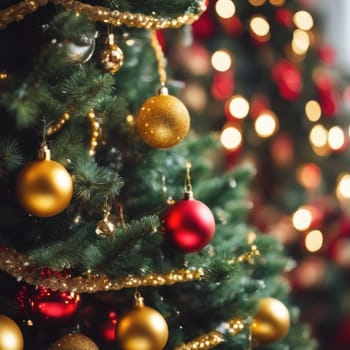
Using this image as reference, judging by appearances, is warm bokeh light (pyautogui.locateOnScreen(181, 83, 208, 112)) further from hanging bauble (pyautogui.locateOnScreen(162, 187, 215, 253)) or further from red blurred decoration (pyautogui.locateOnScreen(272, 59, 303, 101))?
hanging bauble (pyautogui.locateOnScreen(162, 187, 215, 253))

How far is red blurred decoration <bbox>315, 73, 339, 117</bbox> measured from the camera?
5.59 ft

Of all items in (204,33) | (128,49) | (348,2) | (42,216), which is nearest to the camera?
(42,216)

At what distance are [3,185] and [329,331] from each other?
1.24 meters

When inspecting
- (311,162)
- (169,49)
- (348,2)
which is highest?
(169,49)

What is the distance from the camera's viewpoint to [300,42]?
170cm

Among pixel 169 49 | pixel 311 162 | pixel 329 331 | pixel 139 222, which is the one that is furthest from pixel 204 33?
pixel 139 222

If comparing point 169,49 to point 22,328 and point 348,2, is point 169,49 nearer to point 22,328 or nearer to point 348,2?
point 348,2

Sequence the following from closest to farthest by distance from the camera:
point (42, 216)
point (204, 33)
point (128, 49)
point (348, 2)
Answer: point (42, 216) → point (128, 49) → point (204, 33) → point (348, 2)

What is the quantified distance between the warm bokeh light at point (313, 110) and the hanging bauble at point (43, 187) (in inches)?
45.6

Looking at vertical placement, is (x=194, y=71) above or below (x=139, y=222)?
below

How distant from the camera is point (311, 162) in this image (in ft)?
5.83

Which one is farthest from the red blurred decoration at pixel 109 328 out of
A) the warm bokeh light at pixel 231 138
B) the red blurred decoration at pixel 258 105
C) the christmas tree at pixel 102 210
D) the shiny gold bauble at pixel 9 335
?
the red blurred decoration at pixel 258 105

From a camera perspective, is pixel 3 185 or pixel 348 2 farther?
pixel 348 2

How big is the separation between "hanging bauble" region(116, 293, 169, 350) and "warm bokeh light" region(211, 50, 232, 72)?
1.05m
